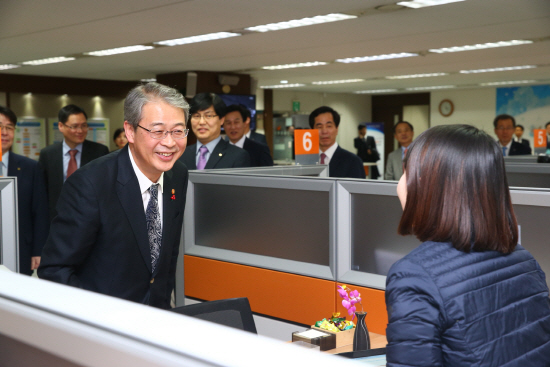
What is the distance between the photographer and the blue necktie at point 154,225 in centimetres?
192

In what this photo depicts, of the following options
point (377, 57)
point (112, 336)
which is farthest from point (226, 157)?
point (377, 57)

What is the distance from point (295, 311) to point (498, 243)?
1.59 m

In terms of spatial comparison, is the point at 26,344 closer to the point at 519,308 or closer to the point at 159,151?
the point at 519,308

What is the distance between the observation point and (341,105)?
17.0 metres

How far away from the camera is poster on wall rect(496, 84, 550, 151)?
14.2 m

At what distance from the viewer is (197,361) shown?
47 cm

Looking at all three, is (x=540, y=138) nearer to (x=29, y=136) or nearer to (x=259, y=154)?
(x=259, y=154)

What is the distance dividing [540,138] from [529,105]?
9.33 m

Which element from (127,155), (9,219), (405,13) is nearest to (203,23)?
(405,13)

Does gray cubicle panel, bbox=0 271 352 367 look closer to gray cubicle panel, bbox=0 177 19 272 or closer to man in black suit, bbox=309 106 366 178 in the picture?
gray cubicle panel, bbox=0 177 19 272

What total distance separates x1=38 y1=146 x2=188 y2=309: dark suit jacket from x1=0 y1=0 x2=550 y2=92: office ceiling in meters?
3.34

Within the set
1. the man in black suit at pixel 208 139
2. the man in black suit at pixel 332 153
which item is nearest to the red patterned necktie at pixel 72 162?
the man in black suit at pixel 208 139

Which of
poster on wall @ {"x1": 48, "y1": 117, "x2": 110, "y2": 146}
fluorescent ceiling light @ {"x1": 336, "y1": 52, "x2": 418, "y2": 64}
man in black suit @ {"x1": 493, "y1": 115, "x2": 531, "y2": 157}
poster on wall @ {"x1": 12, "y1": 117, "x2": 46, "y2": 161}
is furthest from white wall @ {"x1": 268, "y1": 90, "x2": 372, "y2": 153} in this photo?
man in black suit @ {"x1": 493, "y1": 115, "x2": 531, "y2": 157}

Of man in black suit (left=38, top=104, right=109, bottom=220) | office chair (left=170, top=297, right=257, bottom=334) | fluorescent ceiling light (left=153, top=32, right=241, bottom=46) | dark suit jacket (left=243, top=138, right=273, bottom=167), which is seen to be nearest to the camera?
office chair (left=170, top=297, right=257, bottom=334)
